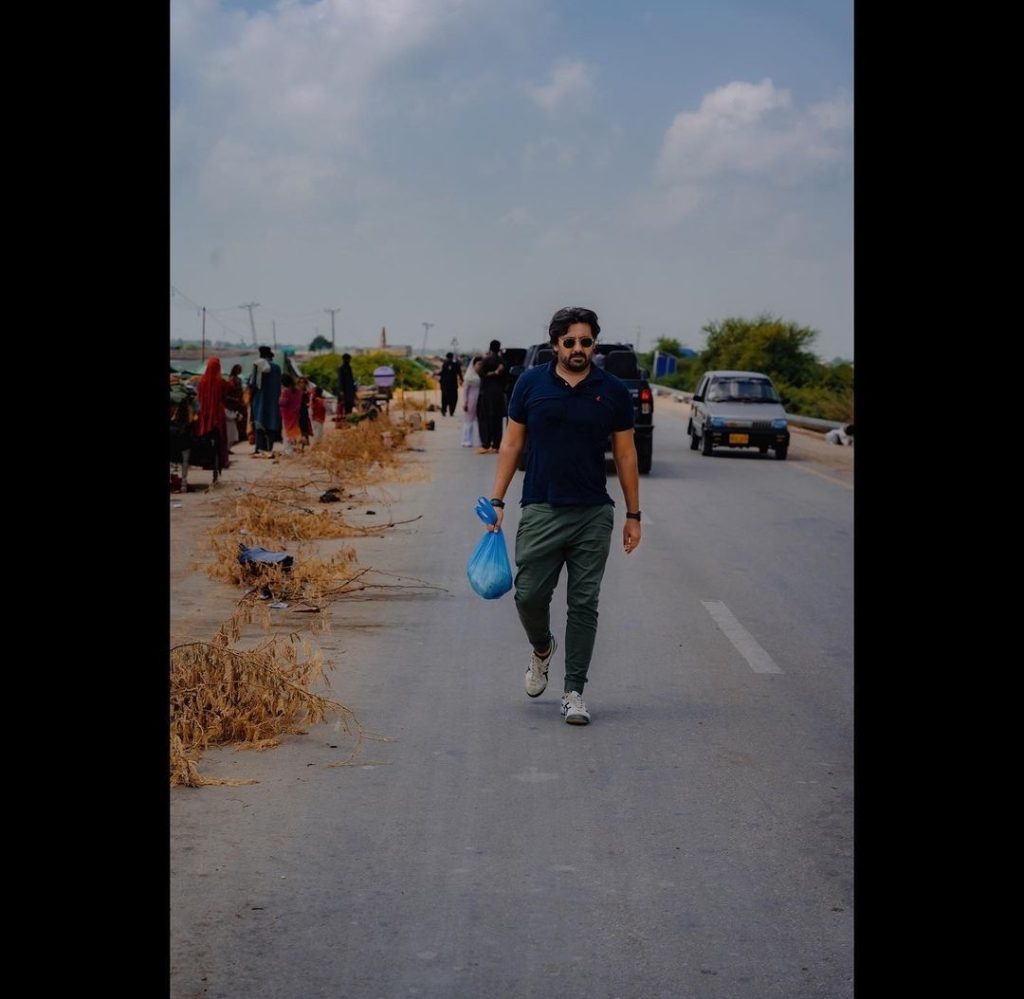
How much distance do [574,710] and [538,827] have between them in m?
1.72

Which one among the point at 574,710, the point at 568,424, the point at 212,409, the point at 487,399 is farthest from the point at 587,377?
the point at 487,399

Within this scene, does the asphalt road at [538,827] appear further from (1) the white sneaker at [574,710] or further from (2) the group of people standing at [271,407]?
(2) the group of people standing at [271,407]

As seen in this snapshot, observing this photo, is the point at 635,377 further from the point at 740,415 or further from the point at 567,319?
the point at 567,319

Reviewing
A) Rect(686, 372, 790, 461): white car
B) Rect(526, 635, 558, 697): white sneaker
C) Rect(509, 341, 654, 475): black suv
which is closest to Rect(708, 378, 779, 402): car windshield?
Rect(686, 372, 790, 461): white car

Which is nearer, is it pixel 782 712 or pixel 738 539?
pixel 782 712

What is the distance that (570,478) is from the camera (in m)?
7.54

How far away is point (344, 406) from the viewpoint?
115ft

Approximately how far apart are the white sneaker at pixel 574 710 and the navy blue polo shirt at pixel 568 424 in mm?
948

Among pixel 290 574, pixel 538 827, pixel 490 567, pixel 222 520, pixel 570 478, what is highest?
pixel 570 478

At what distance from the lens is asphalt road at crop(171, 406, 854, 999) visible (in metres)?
4.62

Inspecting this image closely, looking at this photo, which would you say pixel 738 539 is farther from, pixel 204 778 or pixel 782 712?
pixel 204 778
